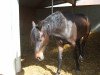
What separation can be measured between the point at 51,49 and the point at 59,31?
1950 mm

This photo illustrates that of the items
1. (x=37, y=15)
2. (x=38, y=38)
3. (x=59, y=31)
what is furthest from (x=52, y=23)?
(x=37, y=15)

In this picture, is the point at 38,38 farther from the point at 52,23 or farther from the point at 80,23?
the point at 80,23

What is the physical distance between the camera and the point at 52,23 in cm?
518

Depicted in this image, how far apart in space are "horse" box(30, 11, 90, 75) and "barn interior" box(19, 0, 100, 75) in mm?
358

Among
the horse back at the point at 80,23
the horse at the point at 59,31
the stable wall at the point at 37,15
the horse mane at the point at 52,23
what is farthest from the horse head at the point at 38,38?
the stable wall at the point at 37,15

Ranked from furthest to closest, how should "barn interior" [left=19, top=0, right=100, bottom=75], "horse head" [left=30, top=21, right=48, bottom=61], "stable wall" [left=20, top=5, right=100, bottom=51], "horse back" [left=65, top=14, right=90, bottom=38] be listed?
1. "stable wall" [left=20, top=5, right=100, bottom=51]
2. "barn interior" [left=19, top=0, right=100, bottom=75]
3. "horse back" [left=65, top=14, right=90, bottom=38]
4. "horse head" [left=30, top=21, right=48, bottom=61]

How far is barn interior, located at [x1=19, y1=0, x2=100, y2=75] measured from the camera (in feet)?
19.5

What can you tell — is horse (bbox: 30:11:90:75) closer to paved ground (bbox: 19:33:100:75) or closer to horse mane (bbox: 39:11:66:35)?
horse mane (bbox: 39:11:66:35)

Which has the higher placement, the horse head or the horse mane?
the horse mane

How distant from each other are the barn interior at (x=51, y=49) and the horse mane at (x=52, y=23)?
1028mm

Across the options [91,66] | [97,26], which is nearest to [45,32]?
[91,66]

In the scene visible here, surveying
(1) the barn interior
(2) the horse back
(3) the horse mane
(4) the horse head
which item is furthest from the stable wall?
(4) the horse head

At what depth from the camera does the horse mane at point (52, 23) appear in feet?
16.6

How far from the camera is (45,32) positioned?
5.02m
